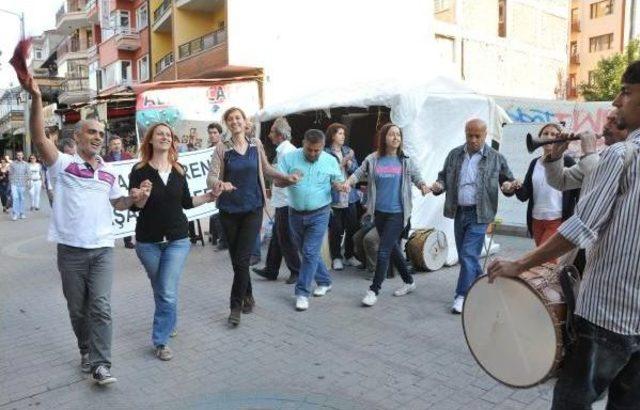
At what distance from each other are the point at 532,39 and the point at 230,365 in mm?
30479

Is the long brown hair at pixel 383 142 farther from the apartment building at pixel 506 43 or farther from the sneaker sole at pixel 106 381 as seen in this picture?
the apartment building at pixel 506 43

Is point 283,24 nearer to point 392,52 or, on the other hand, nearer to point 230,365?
point 392,52

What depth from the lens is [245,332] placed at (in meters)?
5.25

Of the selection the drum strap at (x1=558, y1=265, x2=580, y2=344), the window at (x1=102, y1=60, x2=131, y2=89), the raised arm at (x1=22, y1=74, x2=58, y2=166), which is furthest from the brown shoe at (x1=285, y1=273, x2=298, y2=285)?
the window at (x1=102, y1=60, x2=131, y2=89)

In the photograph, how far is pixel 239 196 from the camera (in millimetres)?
5355

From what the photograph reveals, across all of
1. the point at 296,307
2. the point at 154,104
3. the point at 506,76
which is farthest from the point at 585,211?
the point at 506,76

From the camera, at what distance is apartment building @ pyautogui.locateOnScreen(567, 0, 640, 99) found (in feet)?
143

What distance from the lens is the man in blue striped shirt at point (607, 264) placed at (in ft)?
6.99

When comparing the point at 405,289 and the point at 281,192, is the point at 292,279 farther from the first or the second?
the point at 405,289

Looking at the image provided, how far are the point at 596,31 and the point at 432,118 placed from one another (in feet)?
147

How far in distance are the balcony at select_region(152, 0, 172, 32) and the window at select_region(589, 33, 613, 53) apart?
33734 mm

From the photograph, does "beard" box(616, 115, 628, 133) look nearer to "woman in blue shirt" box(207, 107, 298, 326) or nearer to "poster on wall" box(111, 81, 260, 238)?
"woman in blue shirt" box(207, 107, 298, 326)

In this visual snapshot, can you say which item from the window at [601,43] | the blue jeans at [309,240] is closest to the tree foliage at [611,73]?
the window at [601,43]

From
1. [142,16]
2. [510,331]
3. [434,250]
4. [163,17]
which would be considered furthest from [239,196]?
[142,16]
